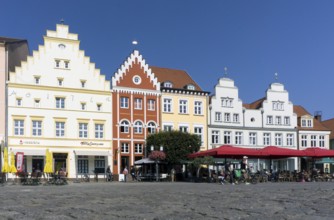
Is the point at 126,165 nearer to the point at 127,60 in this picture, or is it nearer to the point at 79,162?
the point at 79,162

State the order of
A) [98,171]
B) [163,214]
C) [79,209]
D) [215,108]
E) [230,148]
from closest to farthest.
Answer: [163,214] → [79,209] → [230,148] → [98,171] → [215,108]

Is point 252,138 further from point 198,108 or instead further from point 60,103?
point 60,103

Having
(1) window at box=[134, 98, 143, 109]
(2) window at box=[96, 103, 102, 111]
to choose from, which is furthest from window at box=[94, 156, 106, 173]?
(1) window at box=[134, 98, 143, 109]

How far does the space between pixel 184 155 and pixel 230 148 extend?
12.5m

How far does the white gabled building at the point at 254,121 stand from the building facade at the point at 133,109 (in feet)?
23.7

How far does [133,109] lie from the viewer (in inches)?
2031

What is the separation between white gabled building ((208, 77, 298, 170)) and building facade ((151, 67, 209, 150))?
102 cm

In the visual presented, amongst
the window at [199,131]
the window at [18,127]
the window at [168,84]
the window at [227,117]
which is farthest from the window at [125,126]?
the window at [227,117]

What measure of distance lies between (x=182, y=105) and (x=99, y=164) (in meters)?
11.5

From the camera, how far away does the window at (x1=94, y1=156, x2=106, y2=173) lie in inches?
1929

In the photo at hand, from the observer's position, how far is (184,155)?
48156 mm

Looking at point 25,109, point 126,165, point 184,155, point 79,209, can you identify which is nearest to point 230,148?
point 184,155

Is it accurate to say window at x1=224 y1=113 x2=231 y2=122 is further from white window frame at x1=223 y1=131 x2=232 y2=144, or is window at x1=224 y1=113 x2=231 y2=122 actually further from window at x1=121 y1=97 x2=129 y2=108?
window at x1=121 y1=97 x2=129 y2=108

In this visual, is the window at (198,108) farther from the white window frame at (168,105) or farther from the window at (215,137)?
the white window frame at (168,105)
